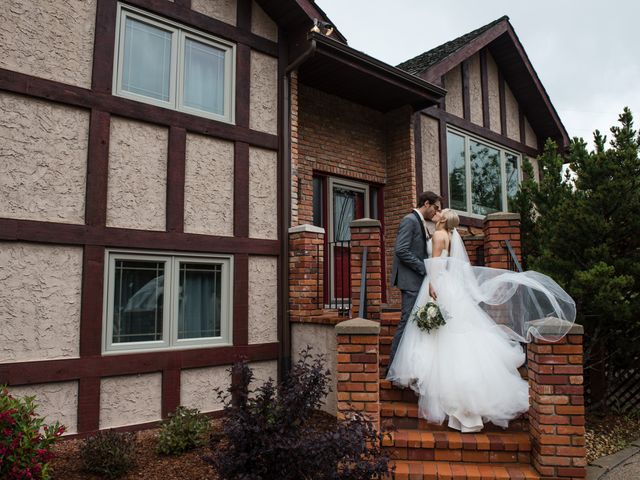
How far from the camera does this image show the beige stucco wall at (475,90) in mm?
9719

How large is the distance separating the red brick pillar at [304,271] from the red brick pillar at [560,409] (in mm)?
3133

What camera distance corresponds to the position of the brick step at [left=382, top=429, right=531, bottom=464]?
157 inches

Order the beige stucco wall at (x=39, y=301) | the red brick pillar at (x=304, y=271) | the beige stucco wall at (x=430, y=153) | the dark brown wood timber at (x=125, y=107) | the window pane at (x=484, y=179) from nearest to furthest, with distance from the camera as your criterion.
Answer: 1. the beige stucco wall at (x=39, y=301)
2. the dark brown wood timber at (x=125, y=107)
3. the red brick pillar at (x=304, y=271)
4. the beige stucco wall at (x=430, y=153)
5. the window pane at (x=484, y=179)

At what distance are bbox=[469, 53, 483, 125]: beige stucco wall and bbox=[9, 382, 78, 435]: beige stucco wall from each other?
8.46 metres

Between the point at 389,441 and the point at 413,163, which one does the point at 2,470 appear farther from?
the point at 413,163

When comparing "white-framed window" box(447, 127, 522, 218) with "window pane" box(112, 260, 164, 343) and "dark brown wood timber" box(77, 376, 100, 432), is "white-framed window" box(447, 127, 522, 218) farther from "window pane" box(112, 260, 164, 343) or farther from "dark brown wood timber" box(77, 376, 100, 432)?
"dark brown wood timber" box(77, 376, 100, 432)

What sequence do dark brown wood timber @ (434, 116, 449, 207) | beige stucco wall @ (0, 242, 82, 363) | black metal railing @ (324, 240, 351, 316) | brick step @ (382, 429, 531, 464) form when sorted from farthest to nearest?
dark brown wood timber @ (434, 116, 449, 207) → black metal railing @ (324, 240, 351, 316) → beige stucco wall @ (0, 242, 82, 363) → brick step @ (382, 429, 531, 464)

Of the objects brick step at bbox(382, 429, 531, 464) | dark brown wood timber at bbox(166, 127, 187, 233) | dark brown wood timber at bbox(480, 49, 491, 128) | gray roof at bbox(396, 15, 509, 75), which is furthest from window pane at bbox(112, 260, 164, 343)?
dark brown wood timber at bbox(480, 49, 491, 128)

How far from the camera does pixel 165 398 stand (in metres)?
5.44

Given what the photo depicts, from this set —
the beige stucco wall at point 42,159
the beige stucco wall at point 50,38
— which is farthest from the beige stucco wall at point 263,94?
→ the beige stucco wall at point 42,159

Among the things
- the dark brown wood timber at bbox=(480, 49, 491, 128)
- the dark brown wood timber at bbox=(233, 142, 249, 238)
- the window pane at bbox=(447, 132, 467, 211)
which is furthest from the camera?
the dark brown wood timber at bbox=(480, 49, 491, 128)

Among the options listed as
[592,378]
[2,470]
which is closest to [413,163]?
[592,378]

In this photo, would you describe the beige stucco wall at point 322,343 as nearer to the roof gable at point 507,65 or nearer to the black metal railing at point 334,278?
the black metal railing at point 334,278

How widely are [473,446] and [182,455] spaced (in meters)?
2.79
